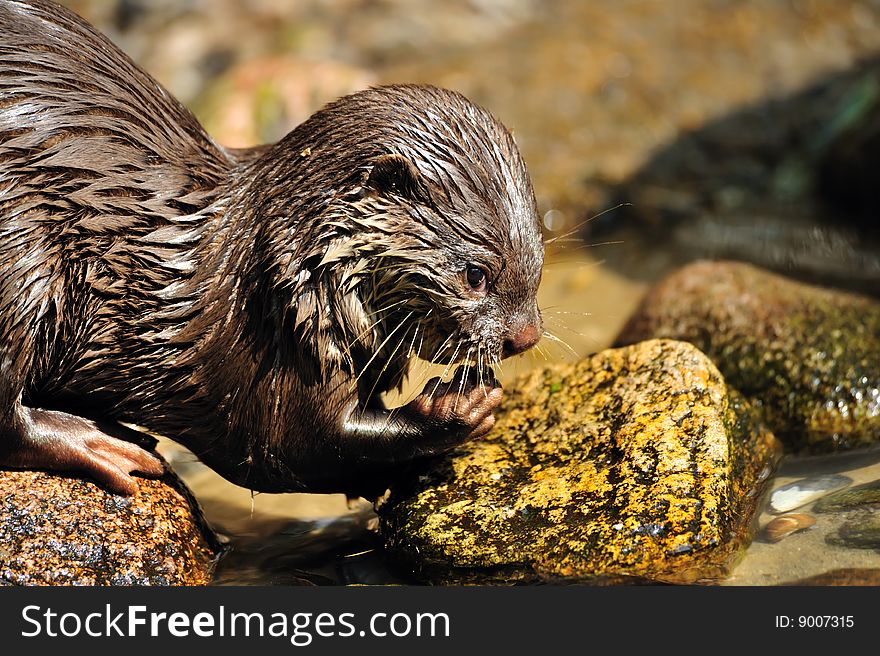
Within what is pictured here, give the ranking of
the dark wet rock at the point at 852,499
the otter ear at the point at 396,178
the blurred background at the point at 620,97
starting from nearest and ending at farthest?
the otter ear at the point at 396,178 < the dark wet rock at the point at 852,499 < the blurred background at the point at 620,97

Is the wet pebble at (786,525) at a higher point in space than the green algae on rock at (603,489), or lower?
lower

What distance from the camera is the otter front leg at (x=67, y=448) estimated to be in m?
3.64

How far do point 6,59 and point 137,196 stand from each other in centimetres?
61

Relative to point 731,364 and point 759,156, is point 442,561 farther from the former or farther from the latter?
point 759,156

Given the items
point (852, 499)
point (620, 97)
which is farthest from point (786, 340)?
point (620, 97)

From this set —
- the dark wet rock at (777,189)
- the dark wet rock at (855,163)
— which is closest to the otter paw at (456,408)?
the dark wet rock at (777,189)

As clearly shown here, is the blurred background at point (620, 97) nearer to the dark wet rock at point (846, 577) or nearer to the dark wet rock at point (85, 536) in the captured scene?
the dark wet rock at point (846, 577)

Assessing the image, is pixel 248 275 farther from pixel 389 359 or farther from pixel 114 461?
pixel 114 461

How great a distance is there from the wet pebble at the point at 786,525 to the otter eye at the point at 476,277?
134 centimetres

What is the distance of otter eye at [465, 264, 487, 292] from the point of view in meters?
3.52

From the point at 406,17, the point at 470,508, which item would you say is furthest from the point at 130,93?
the point at 406,17

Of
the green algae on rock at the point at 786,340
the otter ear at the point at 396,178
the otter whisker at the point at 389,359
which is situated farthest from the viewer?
the green algae on rock at the point at 786,340

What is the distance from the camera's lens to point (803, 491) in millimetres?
4199

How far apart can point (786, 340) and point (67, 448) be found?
119 inches
